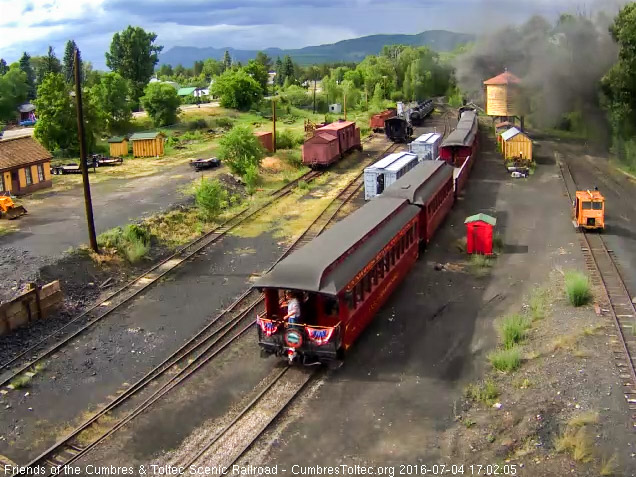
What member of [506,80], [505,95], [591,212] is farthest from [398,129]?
[591,212]

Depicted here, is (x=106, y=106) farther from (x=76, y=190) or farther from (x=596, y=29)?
(x=596, y=29)

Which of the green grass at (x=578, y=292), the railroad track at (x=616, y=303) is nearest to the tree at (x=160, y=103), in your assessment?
the railroad track at (x=616, y=303)

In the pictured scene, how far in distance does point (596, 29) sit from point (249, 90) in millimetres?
41598

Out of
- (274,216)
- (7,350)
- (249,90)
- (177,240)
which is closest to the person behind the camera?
(7,350)

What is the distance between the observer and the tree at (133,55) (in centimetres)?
8388

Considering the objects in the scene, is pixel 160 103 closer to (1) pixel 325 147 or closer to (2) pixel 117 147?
(2) pixel 117 147

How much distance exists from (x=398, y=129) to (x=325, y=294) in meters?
45.5

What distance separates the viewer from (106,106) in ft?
201

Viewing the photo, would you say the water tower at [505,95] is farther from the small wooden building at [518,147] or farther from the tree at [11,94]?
the tree at [11,94]

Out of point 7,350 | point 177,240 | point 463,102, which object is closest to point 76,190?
point 177,240

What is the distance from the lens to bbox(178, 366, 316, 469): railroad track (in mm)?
12555

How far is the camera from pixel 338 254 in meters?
16.3

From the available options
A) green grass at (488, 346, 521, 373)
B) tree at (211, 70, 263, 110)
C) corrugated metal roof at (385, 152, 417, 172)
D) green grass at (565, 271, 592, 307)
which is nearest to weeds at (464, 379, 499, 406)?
green grass at (488, 346, 521, 373)

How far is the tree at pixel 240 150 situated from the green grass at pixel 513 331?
24621 mm
